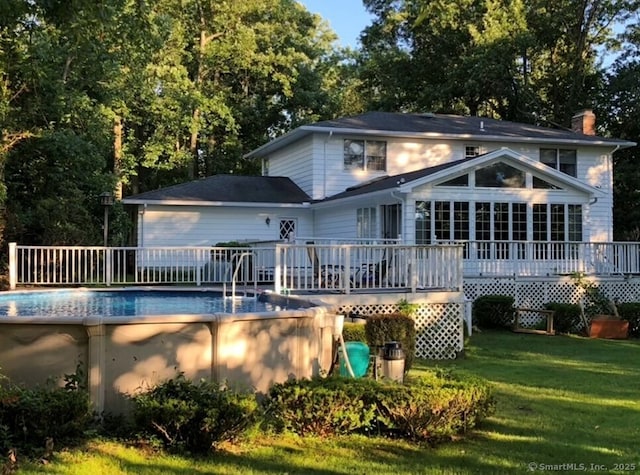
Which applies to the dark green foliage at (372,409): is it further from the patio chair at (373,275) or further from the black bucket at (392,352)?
the patio chair at (373,275)

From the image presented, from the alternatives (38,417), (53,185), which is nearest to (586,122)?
(53,185)

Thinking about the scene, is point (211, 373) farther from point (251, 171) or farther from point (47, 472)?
point (251, 171)

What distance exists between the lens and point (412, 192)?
679 inches

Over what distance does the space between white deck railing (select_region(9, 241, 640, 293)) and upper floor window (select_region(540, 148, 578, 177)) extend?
6.08 meters

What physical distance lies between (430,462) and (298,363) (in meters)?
2.01

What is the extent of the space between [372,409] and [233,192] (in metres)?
16.7

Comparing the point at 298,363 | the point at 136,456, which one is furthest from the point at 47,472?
the point at 298,363

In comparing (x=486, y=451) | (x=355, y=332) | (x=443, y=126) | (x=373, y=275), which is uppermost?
(x=443, y=126)

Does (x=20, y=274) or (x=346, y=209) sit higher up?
(x=346, y=209)

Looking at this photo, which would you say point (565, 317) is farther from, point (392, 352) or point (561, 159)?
point (561, 159)

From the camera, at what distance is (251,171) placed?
35688 mm

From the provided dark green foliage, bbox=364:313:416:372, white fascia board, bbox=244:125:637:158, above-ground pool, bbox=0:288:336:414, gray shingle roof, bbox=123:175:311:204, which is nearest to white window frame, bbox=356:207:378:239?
gray shingle roof, bbox=123:175:311:204

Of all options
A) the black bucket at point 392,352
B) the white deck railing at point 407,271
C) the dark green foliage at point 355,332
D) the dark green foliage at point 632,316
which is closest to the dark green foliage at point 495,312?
the dark green foliage at point 632,316

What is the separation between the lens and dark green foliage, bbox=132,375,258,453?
17.5 feet
